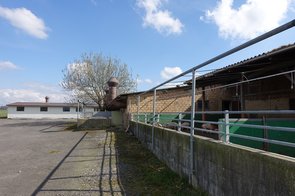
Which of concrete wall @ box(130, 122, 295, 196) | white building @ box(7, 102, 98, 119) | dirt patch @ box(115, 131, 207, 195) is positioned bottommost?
Answer: dirt patch @ box(115, 131, 207, 195)

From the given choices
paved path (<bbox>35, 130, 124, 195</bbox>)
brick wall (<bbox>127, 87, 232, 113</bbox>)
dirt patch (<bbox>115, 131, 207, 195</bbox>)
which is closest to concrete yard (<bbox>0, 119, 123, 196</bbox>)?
paved path (<bbox>35, 130, 124, 195</bbox>)

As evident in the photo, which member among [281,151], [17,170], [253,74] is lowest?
[17,170]

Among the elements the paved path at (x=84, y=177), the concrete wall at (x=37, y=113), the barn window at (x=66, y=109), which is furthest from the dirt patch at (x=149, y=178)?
the barn window at (x=66, y=109)

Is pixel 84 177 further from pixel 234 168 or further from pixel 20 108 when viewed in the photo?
pixel 20 108

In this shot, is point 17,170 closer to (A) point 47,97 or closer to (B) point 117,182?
(B) point 117,182

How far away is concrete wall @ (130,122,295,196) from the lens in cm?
325

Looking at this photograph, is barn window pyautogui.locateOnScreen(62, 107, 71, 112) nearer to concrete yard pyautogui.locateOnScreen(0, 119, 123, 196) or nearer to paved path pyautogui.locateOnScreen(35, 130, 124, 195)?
concrete yard pyautogui.locateOnScreen(0, 119, 123, 196)

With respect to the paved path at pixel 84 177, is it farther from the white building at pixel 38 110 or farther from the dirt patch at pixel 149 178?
the white building at pixel 38 110

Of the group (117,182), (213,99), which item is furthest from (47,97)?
(117,182)

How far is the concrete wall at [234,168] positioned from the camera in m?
3.25

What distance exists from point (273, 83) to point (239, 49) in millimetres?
11569

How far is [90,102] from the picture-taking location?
36750 millimetres

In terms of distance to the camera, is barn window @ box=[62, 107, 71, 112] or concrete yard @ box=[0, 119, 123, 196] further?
barn window @ box=[62, 107, 71, 112]

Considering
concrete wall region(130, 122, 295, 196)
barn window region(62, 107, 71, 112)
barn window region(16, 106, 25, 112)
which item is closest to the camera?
concrete wall region(130, 122, 295, 196)
